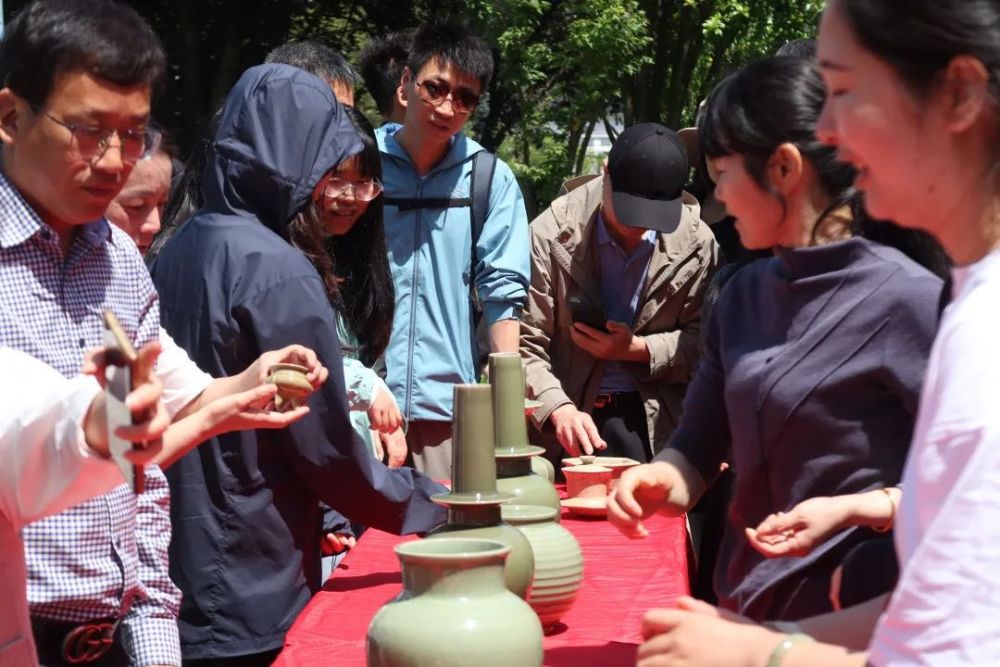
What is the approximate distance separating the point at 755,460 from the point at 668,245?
2.68 meters

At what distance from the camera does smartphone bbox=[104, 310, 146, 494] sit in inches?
57.4

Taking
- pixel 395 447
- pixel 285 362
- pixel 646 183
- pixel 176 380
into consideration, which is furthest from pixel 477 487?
pixel 646 183

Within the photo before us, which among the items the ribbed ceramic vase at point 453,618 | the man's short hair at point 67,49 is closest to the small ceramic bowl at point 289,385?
the ribbed ceramic vase at point 453,618

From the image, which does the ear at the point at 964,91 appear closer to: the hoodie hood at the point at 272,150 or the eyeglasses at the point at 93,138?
the eyeglasses at the point at 93,138

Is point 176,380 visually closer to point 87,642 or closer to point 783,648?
point 87,642

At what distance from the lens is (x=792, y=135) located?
238 centimetres

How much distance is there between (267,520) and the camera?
293cm

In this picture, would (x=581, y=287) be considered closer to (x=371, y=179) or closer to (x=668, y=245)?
(x=668, y=245)

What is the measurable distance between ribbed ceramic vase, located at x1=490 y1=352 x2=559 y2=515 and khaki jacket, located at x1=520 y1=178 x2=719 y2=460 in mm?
1755

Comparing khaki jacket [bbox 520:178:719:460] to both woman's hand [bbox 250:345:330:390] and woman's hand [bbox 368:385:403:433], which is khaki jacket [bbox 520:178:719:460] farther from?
Answer: woman's hand [bbox 250:345:330:390]

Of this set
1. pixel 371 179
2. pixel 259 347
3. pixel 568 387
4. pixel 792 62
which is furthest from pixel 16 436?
pixel 568 387

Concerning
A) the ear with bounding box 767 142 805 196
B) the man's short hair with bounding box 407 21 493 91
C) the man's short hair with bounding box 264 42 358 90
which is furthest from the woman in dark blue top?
the man's short hair with bounding box 407 21 493 91

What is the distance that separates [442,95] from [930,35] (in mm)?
3840

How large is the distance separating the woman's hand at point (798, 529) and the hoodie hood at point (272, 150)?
1.54 meters
